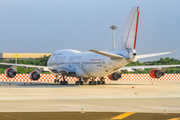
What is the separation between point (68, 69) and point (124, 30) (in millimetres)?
11542

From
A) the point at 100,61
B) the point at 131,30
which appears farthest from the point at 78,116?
the point at 100,61

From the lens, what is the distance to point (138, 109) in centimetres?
1459

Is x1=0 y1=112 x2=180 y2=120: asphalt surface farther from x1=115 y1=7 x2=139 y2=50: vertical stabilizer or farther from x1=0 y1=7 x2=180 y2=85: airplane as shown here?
x1=115 y1=7 x2=139 y2=50: vertical stabilizer

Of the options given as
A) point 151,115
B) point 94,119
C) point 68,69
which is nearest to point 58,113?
point 94,119

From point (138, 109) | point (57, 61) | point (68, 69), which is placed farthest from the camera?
point (57, 61)

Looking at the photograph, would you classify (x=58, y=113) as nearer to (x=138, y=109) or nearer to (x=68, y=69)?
(x=138, y=109)

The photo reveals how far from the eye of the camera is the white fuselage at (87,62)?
32.2 meters

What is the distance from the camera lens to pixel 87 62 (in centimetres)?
3725

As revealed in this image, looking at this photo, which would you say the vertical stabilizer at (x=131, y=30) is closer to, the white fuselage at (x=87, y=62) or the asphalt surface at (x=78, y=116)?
the white fuselage at (x=87, y=62)

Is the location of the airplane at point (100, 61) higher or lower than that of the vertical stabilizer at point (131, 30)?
lower

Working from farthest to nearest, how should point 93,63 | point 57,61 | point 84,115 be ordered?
point 57,61, point 93,63, point 84,115

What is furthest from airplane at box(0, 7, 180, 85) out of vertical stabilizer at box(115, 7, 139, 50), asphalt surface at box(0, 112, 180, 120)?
asphalt surface at box(0, 112, 180, 120)

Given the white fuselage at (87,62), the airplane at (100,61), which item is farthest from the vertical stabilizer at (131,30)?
the white fuselage at (87,62)

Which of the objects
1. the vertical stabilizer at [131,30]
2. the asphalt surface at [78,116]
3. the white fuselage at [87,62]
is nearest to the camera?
the asphalt surface at [78,116]
